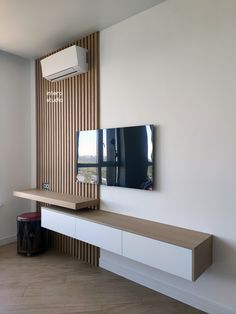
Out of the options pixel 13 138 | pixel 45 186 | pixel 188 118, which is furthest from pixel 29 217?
pixel 188 118

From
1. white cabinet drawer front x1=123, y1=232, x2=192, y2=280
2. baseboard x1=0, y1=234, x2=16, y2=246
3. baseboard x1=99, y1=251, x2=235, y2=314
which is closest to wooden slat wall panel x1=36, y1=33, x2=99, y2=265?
baseboard x1=99, y1=251, x2=235, y2=314

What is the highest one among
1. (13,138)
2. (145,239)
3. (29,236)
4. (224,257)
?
(13,138)

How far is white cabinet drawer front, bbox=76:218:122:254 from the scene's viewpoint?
2.29 m

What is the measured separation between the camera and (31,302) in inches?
88.6

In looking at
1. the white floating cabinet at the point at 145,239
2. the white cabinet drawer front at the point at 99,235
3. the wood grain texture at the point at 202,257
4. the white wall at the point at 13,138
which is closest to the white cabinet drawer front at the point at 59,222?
the white floating cabinet at the point at 145,239

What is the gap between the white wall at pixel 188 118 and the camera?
199 centimetres

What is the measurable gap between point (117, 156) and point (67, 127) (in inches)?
39.6

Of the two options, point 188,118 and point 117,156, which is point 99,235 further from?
point 188,118

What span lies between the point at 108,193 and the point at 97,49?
5.69ft

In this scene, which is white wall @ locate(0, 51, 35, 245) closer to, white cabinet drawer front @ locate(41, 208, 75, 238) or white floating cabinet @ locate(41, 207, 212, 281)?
white cabinet drawer front @ locate(41, 208, 75, 238)

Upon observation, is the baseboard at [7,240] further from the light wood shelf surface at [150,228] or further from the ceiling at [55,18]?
the ceiling at [55,18]

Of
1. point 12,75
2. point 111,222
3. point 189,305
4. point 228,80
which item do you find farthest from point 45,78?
point 189,305

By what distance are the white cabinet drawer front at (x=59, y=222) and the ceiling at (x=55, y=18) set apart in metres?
2.17

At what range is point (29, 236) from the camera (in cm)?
325
